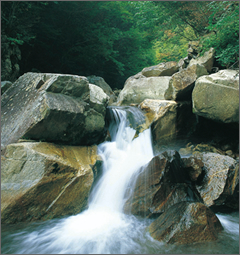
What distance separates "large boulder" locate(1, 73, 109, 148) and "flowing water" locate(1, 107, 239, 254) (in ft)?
3.28

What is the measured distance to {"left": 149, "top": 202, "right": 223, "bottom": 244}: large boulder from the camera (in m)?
2.98

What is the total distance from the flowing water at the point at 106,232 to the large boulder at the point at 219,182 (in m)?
0.33

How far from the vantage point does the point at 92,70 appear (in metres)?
13.6

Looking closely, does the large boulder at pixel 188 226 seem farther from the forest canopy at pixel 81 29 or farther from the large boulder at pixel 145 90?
the large boulder at pixel 145 90

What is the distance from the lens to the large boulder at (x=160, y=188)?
159 inches

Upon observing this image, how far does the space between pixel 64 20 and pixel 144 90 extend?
6.07 meters

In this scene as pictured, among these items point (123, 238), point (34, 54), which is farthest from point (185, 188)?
point (34, 54)

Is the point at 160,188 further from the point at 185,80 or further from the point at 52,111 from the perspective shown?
the point at 185,80

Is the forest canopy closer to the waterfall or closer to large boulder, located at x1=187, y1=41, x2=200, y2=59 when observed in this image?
large boulder, located at x1=187, y1=41, x2=200, y2=59

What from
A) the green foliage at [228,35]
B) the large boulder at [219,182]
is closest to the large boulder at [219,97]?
the green foliage at [228,35]

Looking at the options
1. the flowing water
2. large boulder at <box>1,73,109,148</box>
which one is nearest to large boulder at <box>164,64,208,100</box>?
large boulder at <box>1,73,109,148</box>

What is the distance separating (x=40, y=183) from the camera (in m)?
3.66

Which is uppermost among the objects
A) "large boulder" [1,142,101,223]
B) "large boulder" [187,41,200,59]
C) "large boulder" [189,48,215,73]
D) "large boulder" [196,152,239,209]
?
"large boulder" [187,41,200,59]

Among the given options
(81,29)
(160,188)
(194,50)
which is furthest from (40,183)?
(81,29)
